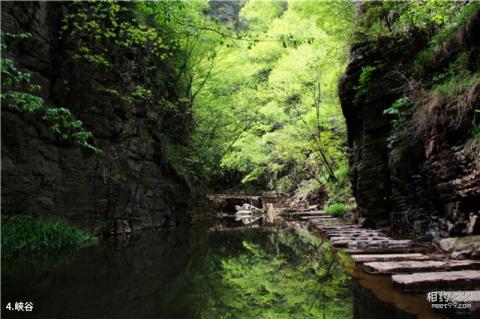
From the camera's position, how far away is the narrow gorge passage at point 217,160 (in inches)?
154

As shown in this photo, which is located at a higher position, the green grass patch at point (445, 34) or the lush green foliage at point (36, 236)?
the green grass patch at point (445, 34)

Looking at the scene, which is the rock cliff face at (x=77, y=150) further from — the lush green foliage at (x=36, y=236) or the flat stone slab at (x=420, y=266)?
the flat stone slab at (x=420, y=266)

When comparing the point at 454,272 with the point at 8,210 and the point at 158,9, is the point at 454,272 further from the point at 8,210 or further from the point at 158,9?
the point at 8,210

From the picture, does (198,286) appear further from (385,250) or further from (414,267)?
(385,250)

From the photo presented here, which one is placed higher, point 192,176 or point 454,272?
point 192,176

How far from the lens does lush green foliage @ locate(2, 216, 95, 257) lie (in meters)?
6.77

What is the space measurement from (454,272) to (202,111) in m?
12.2

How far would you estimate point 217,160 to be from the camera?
1450 cm

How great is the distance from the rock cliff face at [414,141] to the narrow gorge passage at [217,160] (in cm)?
4

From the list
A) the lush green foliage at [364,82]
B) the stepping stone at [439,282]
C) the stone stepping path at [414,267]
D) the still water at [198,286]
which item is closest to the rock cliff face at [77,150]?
the still water at [198,286]

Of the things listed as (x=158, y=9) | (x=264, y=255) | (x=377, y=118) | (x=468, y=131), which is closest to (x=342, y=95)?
(x=377, y=118)

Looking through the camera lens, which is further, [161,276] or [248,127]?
[248,127]

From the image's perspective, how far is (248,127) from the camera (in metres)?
15.1

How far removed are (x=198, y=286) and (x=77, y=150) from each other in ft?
22.2
